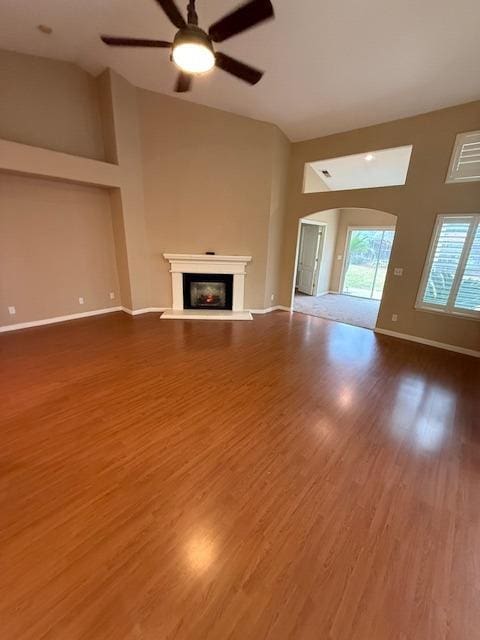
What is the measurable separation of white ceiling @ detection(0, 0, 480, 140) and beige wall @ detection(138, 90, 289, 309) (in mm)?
457

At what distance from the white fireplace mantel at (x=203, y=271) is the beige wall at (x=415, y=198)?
7.01ft

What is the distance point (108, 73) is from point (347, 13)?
3459 mm

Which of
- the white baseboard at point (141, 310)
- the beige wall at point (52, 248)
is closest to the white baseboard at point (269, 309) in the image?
the white baseboard at point (141, 310)

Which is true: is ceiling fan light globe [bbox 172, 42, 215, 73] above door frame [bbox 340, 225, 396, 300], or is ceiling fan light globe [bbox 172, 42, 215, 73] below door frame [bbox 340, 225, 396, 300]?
above

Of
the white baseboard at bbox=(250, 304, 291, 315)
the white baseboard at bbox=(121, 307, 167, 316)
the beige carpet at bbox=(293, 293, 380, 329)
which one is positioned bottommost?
the beige carpet at bbox=(293, 293, 380, 329)

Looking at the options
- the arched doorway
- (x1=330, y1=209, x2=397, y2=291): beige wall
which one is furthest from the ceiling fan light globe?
(x1=330, y1=209, x2=397, y2=291): beige wall

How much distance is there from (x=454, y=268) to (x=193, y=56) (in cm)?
448

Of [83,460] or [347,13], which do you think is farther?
[347,13]

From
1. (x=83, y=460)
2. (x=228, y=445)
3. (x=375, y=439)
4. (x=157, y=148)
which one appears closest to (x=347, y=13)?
(x=157, y=148)

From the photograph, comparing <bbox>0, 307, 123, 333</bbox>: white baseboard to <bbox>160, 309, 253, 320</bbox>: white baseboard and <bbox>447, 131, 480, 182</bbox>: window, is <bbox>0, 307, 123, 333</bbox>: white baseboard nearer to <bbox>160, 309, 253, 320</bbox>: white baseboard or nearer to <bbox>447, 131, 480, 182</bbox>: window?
<bbox>160, 309, 253, 320</bbox>: white baseboard

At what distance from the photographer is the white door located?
776cm

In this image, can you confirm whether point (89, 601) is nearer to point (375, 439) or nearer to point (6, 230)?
point (375, 439)

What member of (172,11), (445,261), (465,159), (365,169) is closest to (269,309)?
(445,261)

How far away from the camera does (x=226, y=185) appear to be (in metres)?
5.18
